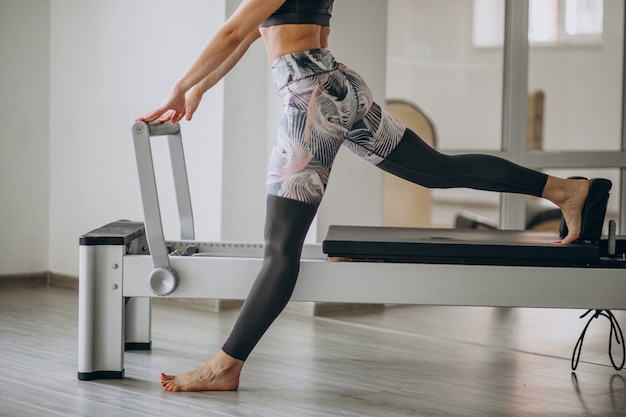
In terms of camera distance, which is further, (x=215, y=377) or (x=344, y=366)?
(x=344, y=366)

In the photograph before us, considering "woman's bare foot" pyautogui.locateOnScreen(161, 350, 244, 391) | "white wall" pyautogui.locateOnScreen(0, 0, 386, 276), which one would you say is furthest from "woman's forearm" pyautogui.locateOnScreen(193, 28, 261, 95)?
"white wall" pyautogui.locateOnScreen(0, 0, 386, 276)

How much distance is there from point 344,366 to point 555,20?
2.31 m

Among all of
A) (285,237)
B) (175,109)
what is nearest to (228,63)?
(175,109)

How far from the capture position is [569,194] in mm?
2510

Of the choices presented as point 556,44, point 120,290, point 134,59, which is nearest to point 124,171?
point 134,59

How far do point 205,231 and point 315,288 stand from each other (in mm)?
1432

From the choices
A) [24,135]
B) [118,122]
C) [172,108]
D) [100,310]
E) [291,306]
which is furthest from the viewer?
[24,135]

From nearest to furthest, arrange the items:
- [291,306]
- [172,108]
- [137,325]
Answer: [172,108], [137,325], [291,306]

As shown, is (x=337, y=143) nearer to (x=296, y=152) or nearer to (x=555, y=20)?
(x=296, y=152)

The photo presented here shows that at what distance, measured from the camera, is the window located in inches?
172

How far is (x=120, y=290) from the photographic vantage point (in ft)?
8.42

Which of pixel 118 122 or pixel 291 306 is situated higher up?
pixel 118 122

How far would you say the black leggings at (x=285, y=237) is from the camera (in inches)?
94.8

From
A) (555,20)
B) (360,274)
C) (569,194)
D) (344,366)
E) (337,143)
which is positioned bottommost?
(344,366)
